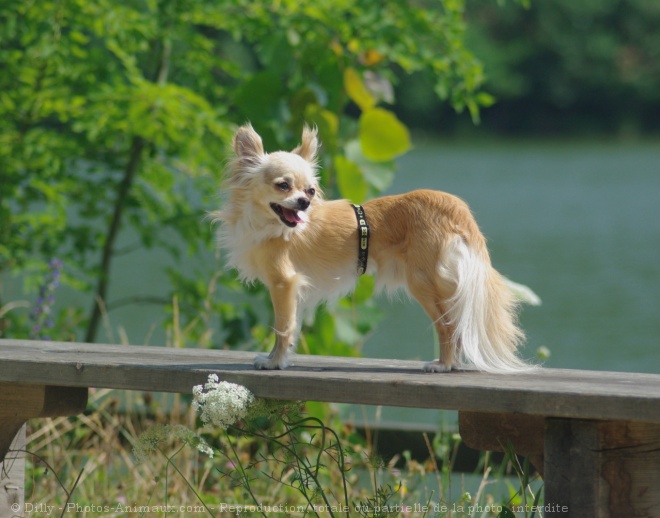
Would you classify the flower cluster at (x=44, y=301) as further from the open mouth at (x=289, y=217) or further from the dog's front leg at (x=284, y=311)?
the open mouth at (x=289, y=217)

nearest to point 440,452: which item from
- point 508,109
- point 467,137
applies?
point 467,137

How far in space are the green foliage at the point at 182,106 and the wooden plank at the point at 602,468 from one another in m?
2.59

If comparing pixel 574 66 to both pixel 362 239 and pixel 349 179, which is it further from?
pixel 362 239

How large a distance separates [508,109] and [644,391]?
38835 millimetres

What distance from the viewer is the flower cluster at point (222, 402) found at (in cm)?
262

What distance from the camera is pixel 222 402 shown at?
2633mm

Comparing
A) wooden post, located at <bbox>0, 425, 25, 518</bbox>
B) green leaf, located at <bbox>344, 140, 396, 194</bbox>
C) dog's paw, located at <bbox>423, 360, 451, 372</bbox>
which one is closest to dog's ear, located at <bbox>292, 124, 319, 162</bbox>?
dog's paw, located at <bbox>423, 360, 451, 372</bbox>

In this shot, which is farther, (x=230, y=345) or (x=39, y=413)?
(x=230, y=345)

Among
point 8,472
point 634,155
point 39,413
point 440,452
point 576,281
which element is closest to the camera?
point 39,413

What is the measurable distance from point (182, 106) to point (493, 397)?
332 centimetres

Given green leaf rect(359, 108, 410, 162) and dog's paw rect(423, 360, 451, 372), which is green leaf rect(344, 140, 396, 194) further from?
dog's paw rect(423, 360, 451, 372)

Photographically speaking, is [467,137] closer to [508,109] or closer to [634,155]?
[508,109]

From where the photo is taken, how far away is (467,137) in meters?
37.5

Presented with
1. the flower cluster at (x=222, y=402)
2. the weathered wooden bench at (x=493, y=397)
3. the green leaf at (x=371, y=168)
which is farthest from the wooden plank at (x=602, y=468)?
the green leaf at (x=371, y=168)
